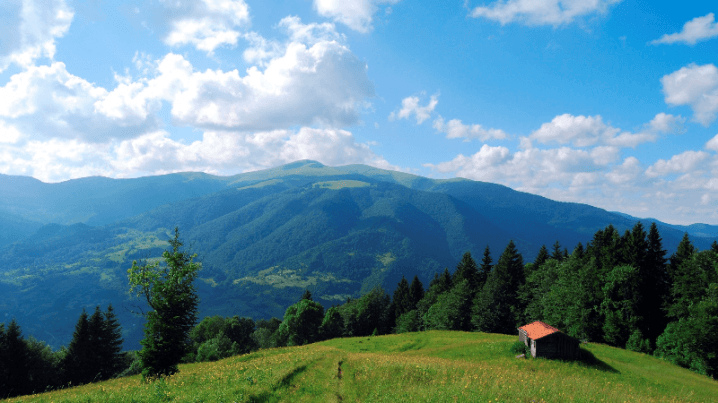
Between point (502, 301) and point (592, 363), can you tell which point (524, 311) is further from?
point (592, 363)

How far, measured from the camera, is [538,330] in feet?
107

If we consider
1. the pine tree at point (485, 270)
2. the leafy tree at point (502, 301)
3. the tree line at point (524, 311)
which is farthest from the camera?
the pine tree at point (485, 270)

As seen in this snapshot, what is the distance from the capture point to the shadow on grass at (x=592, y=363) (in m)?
30.8

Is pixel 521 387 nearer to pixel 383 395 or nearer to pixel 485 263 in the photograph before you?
pixel 383 395

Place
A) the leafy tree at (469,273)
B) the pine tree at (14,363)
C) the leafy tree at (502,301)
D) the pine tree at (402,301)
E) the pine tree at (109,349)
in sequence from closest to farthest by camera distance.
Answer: the pine tree at (14,363) < the pine tree at (109,349) < the leafy tree at (502,301) < the leafy tree at (469,273) < the pine tree at (402,301)

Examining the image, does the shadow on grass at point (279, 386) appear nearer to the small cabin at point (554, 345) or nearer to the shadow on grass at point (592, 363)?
the small cabin at point (554, 345)

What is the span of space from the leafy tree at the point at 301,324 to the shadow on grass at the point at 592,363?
6216 cm

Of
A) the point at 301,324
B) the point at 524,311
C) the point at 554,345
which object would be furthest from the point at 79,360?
the point at 524,311

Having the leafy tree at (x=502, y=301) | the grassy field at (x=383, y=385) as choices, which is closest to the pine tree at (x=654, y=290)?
the grassy field at (x=383, y=385)

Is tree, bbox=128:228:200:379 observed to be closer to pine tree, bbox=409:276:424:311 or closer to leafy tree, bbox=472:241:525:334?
leafy tree, bbox=472:241:525:334

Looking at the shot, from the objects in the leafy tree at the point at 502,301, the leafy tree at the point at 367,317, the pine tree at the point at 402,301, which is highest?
the leafy tree at the point at 502,301

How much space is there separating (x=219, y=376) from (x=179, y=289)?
8.66m

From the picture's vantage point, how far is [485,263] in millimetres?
75250

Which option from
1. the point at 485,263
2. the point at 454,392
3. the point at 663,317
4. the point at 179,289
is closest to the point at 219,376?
the point at 179,289
